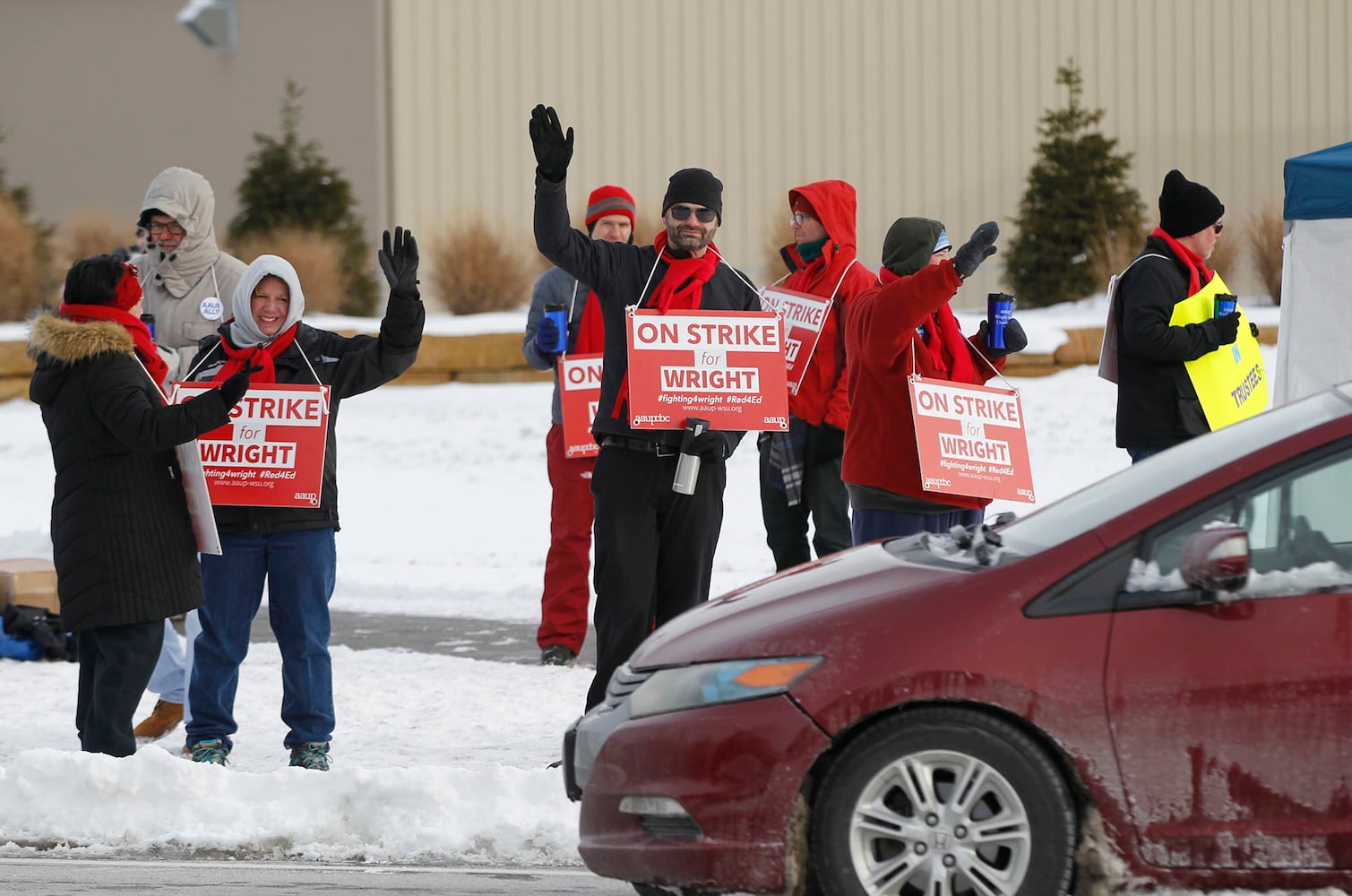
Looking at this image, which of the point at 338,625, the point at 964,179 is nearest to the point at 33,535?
the point at 338,625

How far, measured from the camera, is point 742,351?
6.79 metres

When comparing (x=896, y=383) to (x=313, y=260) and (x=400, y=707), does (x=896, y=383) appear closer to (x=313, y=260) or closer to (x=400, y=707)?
(x=400, y=707)

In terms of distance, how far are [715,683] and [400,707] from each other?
401 centimetres

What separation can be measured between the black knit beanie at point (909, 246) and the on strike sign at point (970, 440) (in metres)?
0.41

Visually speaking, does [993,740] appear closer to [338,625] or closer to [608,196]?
[608,196]

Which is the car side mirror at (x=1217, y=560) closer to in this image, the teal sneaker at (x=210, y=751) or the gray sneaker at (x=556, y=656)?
the teal sneaker at (x=210, y=751)

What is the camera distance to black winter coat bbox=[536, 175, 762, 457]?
657cm

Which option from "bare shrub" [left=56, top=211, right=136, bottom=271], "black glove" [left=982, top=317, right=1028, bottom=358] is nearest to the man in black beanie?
"black glove" [left=982, top=317, right=1028, bottom=358]

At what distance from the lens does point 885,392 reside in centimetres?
679

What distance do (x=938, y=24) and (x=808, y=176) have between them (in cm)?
272

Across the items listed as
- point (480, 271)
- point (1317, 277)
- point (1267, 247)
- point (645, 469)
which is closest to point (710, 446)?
point (645, 469)

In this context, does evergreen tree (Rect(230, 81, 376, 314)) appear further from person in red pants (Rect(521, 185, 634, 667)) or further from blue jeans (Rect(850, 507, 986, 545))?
blue jeans (Rect(850, 507, 986, 545))

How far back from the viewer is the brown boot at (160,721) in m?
7.53

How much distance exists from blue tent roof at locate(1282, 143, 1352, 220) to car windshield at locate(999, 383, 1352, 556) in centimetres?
400
